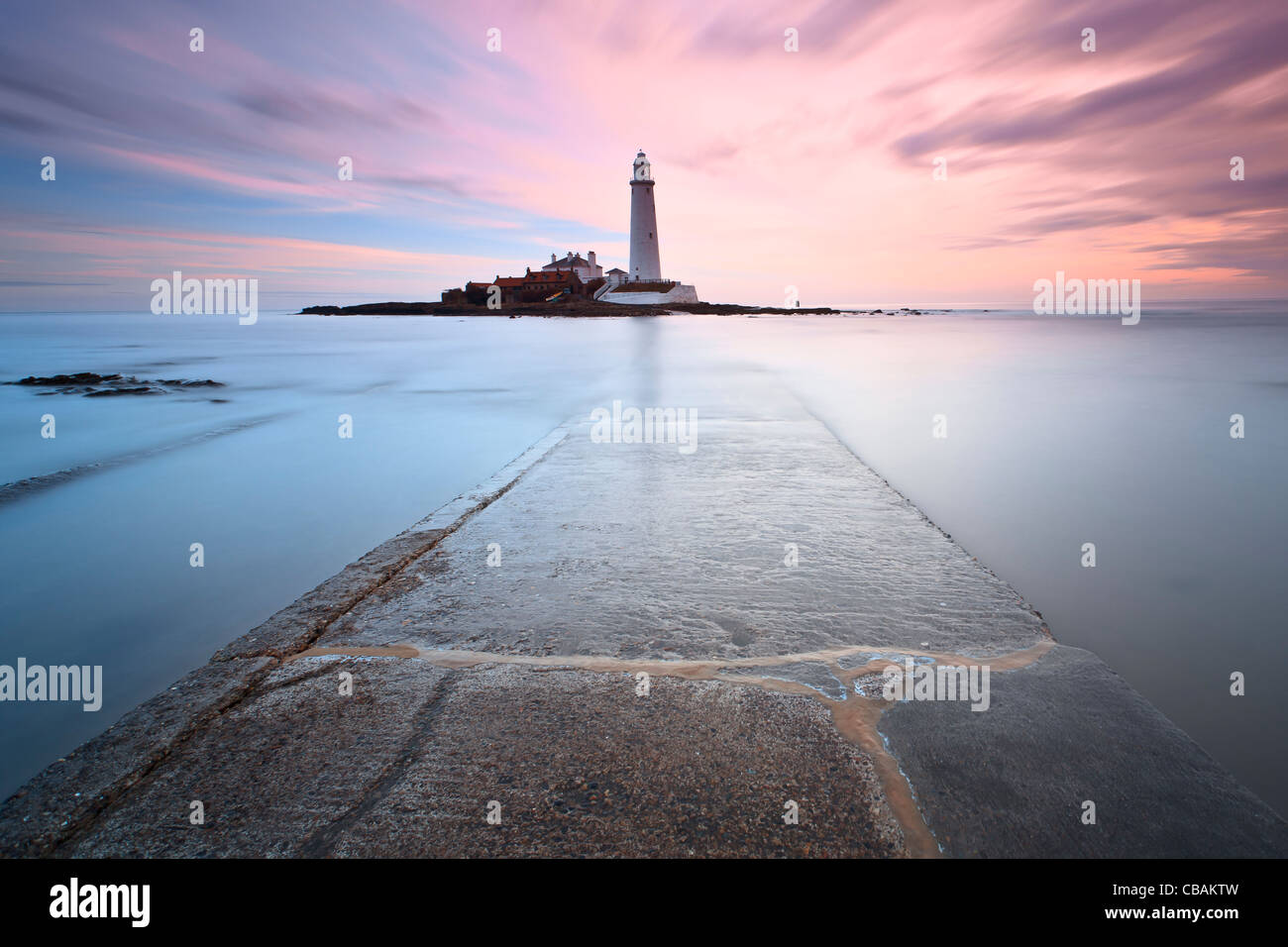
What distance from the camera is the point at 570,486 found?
17.4 ft

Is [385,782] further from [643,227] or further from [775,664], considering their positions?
[643,227]

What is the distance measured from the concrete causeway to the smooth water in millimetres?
943

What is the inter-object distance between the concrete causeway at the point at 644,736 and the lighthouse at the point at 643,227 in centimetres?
6545

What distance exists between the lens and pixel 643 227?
212 feet

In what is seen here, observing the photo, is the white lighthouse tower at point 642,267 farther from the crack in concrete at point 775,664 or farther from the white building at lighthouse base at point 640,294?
the crack in concrete at point 775,664

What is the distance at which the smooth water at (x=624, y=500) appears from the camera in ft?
11.1

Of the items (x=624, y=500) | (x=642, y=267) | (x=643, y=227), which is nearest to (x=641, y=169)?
(x=643, y=227)

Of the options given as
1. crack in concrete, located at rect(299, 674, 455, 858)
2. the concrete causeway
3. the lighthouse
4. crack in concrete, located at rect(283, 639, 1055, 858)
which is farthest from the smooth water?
the lighthouse

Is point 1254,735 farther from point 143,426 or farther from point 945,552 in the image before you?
point 143,426

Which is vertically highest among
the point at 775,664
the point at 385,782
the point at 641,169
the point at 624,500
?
the point at 641,169

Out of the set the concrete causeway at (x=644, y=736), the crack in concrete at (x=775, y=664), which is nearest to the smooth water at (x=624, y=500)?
the concrete causeway at (x=644, y=736)

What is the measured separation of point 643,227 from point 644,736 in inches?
2668
